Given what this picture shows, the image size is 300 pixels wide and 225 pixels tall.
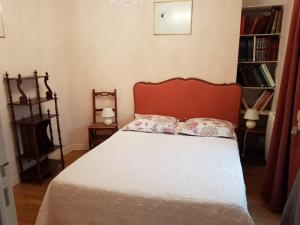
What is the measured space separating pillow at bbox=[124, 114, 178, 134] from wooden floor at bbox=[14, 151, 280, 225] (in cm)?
114

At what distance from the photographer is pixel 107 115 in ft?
11.0

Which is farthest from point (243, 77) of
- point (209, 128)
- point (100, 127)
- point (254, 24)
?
point (100, 127)

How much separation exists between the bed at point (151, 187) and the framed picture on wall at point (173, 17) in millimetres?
1552

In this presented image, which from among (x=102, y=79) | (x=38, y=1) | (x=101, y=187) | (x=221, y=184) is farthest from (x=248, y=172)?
(x=38, y=1)

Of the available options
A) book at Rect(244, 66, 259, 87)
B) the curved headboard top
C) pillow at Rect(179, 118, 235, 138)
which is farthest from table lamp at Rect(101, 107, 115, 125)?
book at Rect(244, 66, 259, 87)

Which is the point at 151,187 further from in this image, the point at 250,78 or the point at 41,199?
the point at 250,78

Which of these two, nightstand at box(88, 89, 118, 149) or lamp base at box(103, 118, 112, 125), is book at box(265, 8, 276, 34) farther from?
lamp base at box(103, 118, 112, 125)

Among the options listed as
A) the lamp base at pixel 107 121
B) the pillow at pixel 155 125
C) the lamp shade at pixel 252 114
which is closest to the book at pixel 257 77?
the lamp shade at pixel 252 114

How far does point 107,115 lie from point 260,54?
2277 millimetres

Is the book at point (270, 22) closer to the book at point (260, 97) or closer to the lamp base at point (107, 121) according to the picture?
the book at point (260, 97)

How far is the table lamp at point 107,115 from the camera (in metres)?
3.37

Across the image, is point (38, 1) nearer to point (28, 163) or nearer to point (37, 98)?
point (37, 98)

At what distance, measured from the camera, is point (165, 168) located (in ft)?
6.50

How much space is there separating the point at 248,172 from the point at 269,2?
7.41 ft
